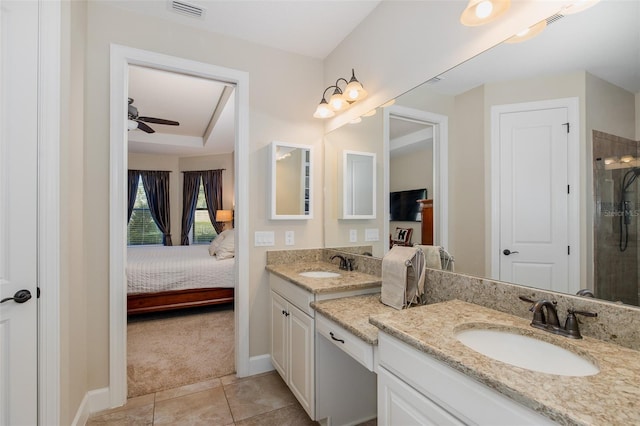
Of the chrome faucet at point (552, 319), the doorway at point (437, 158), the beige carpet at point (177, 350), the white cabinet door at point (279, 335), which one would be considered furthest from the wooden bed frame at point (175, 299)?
the chrome faucet at point (552, 319)

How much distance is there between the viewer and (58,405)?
4.71 ft

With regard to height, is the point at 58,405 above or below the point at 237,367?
above

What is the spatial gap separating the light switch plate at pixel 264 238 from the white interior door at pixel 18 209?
1.37 metres

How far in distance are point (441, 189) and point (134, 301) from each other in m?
3.59

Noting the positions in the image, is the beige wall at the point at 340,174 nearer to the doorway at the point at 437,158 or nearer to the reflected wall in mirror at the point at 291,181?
the reflected wall in mirror at the point at 291,181

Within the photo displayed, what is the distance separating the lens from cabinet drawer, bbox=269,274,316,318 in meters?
1.78

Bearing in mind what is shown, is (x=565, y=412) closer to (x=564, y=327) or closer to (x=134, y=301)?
(x=564, y=327)

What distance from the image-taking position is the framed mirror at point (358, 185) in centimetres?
228

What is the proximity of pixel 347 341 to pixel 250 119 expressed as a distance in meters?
1.90

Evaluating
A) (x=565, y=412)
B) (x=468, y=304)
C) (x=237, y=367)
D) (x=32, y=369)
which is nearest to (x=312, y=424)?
(x=237, y=367)

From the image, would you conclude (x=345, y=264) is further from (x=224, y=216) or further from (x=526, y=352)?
(x=224, y=216)

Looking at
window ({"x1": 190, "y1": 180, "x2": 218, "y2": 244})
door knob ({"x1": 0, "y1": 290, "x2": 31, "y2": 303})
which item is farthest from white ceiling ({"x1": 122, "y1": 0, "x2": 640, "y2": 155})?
window ({"x1": 190, "y1": 180, "x2": 218, "y2": 244})

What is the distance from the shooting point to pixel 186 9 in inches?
82.8

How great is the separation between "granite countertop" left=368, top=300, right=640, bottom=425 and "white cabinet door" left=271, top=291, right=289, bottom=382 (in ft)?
3.62
